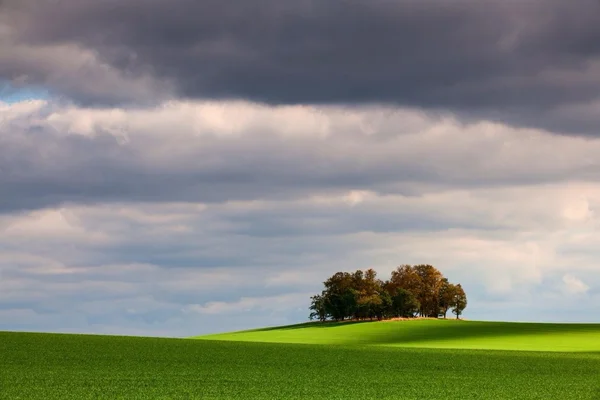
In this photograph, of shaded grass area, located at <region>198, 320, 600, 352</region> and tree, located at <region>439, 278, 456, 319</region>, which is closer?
shaded grass area, located at <region>198, 320, 600, 352</region>

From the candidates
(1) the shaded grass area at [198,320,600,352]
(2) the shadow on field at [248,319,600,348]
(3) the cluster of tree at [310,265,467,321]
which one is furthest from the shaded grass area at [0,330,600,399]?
(3) the cluster of tree at [310,265,467,321]

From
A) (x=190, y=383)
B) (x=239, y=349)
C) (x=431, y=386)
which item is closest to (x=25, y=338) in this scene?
(x=239, y=349)

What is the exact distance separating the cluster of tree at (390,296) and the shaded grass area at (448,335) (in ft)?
7.20

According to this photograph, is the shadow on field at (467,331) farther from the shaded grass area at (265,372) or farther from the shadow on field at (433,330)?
the shaded grass area at (265,372)

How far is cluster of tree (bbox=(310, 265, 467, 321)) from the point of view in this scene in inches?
3295

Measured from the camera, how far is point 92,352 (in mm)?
40531

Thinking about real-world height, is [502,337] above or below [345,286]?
below

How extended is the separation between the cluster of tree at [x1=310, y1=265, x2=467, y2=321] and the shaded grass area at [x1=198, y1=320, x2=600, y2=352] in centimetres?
220

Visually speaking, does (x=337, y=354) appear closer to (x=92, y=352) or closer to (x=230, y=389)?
(x=92, y=352)

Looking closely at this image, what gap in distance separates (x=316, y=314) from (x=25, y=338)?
4476 centimetres

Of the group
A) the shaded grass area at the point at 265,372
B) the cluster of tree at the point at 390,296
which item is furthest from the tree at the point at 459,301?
the shaded grass area at the point at 265,372

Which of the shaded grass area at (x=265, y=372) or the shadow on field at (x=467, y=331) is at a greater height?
the shadow on field at (x=467, y=331)

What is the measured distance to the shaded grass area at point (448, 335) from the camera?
67.6 metres

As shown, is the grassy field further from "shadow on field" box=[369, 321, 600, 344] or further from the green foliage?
the green foliage
